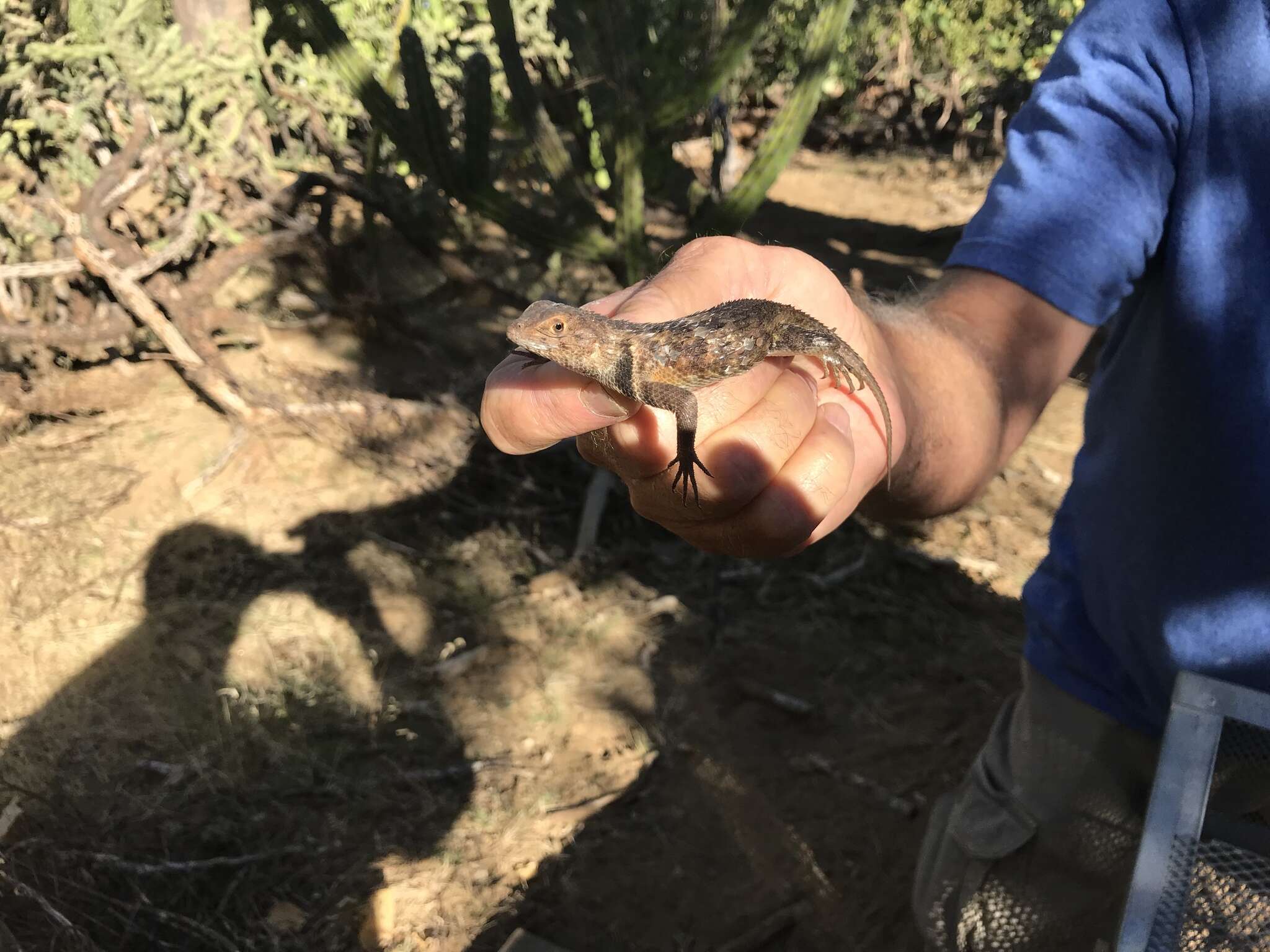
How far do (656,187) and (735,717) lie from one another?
11.9 feet

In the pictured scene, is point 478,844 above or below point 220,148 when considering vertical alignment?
below

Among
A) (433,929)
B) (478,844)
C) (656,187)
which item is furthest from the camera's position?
(656,187)

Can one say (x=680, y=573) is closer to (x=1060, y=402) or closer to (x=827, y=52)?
(x=827, y=52)

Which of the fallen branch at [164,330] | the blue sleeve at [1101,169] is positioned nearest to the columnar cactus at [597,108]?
the fallen branch at [164,330]

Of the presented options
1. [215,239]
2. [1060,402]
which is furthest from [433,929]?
[1060,402]

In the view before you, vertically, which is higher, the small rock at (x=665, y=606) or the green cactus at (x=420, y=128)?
the green cactus at (x=420, y=128)

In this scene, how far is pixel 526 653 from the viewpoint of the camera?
4.43m

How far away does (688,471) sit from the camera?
5.95 feet

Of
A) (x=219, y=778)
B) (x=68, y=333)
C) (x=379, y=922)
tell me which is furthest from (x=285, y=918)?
(x=68, y=333)

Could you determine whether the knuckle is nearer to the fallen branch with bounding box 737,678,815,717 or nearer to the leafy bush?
the fallen branch with bounding box 737,678,815,717

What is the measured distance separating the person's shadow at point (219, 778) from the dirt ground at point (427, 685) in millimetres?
11

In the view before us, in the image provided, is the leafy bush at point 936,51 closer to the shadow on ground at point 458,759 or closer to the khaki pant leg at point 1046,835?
the shadow on ground at point 458,759

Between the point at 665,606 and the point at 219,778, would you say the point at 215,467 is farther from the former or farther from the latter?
the point at 665,606

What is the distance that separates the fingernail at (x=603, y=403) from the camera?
5.89ft
